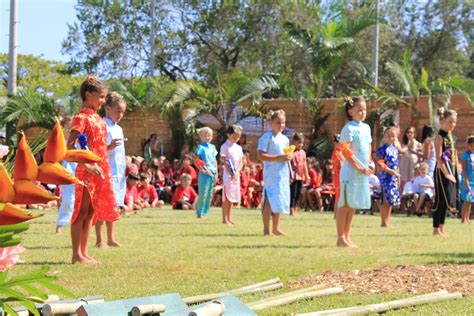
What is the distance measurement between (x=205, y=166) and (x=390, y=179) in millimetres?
3599

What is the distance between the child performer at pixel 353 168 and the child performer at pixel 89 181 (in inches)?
121

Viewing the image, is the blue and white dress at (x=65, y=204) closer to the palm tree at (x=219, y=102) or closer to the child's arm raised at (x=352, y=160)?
the child's arm raised at (x=352, y=160)

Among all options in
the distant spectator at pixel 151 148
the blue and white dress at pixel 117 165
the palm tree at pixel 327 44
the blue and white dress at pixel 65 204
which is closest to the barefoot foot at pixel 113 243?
the blue and white dress at pixel 117 165

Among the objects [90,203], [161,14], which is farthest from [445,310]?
[161,14]

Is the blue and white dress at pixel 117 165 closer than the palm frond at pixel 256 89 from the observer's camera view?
Yes

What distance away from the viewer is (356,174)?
11047mm

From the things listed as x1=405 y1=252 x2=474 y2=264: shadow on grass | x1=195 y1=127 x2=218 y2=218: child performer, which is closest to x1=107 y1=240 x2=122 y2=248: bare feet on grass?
x1=405 y1=252 x2=474 y2=264: shadow on grass

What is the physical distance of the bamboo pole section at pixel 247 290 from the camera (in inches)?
248

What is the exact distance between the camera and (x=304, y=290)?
6.93 m

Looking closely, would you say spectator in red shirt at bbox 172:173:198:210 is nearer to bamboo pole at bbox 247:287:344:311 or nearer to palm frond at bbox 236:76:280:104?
palm frond at bbox 236:76:280:104

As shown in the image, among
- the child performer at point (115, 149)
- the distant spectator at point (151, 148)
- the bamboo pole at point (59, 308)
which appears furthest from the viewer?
the distant spectator at point (151, 148)

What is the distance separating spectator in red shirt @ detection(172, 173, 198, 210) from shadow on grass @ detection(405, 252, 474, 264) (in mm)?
12087

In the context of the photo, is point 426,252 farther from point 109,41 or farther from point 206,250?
point 109,41

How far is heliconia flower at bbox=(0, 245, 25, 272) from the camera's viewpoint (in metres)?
2.39
